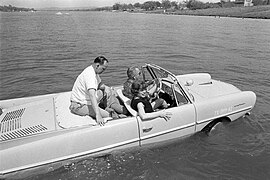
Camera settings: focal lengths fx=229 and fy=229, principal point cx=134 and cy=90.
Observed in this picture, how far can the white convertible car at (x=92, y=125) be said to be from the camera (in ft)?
11.5

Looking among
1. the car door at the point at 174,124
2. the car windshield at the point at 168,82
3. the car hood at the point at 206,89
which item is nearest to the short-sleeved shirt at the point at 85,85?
the car door at the point at 174,124

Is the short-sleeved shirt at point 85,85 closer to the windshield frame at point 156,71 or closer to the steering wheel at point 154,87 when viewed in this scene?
the steering wheel at point 154,87

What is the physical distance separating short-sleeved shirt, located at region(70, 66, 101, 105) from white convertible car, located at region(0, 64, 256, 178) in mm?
330

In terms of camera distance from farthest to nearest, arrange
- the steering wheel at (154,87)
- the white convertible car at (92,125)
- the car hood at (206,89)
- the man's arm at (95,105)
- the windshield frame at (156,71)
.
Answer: the car hood at (206,89) < the windshield frame at (156,71) < the steering wheel at (154,87) < the man's arm at (95,105) < the white convertible car at (92,125)

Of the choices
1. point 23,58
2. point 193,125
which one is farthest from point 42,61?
point 193,125

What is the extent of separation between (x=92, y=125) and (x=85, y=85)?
2.33ft

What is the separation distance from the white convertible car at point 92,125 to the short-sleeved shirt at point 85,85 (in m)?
0.33

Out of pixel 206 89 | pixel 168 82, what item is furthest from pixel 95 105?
pixel 206 89

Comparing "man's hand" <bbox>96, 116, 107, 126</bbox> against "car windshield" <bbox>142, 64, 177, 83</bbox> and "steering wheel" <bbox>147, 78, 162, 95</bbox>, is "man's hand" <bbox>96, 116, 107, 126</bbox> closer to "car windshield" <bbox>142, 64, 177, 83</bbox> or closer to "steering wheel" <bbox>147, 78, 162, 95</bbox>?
"steering wheel" <bbox>147, 78, 162, 95</bbox>

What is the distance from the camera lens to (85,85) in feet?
13.2

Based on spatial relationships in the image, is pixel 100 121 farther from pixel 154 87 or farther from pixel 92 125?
pixel 154 87

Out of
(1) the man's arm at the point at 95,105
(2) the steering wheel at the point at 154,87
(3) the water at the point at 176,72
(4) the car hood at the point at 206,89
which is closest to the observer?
(1) the man's arm at the point at 95,105

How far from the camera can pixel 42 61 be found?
1219 centimetres

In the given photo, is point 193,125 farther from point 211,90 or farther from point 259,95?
point 259,95
